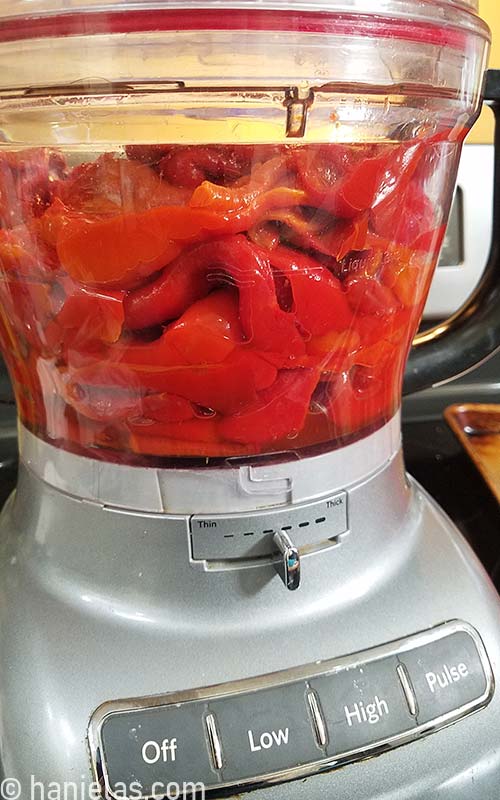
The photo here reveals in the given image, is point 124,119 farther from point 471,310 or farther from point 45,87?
point 471,310

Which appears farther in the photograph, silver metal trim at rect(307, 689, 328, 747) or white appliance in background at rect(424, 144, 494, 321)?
white appliance in background at rect(424, 144, 494, 321)

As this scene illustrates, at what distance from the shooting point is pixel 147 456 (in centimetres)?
36

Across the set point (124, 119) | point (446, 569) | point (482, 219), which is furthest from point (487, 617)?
point (482, 219)

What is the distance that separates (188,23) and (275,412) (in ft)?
0.57

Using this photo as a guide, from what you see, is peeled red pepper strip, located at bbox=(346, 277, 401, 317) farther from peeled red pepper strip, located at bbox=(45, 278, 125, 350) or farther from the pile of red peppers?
peeled red pepper strip, located at bbox=(45, 278, 125, 350)

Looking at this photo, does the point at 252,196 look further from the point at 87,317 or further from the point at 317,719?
the point at 317,719

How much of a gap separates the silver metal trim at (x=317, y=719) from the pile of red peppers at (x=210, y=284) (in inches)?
4.8

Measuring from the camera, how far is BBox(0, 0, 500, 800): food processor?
0.31 m

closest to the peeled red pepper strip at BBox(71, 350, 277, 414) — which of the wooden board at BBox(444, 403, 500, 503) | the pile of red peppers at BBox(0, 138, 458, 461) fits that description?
the pile of red peppers at BBox(0, 138, 458, 461)

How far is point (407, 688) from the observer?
0.35 meters

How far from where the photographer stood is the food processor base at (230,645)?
323 millimetres

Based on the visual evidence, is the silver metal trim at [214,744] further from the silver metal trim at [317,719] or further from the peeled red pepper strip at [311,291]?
the peeled red pepper strip at [311,291]

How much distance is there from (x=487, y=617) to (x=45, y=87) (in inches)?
13.5

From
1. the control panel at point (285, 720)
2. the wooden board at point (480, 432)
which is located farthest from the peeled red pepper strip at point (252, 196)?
the wooden board at point (480, 432)
